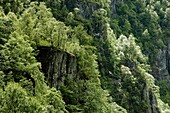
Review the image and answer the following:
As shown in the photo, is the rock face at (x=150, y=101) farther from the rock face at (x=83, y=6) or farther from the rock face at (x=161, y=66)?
the rock face at (x=161, y=66)

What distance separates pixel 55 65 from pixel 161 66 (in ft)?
279

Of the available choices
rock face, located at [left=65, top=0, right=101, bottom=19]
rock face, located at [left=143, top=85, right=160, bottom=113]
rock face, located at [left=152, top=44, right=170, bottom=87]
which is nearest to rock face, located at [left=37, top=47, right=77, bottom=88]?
rock face, located at [left=143, top=85, right=160, bottom=113]

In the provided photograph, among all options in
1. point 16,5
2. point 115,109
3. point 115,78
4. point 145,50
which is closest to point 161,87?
point 145,50

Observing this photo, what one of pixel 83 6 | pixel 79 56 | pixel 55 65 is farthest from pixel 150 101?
pixel 55 65

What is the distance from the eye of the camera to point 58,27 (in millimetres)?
58281

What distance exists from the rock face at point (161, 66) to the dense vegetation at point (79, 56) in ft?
5.85

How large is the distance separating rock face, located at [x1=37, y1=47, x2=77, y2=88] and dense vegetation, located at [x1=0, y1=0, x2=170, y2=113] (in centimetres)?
A: 42

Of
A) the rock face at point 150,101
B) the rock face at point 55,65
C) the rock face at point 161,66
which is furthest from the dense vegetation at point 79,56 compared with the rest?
the rock face at point 161,66

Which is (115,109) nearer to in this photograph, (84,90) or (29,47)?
(84,90)

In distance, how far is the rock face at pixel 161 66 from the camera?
134 meters

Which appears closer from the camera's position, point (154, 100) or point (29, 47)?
point (29, 47)

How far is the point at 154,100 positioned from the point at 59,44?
43.2 meters

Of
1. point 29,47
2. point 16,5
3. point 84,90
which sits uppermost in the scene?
point 16,5

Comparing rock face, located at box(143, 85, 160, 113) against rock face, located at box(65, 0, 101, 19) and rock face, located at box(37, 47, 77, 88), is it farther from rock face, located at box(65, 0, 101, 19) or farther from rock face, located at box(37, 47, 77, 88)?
rock face, located at box(37, 47, 77, 88)
